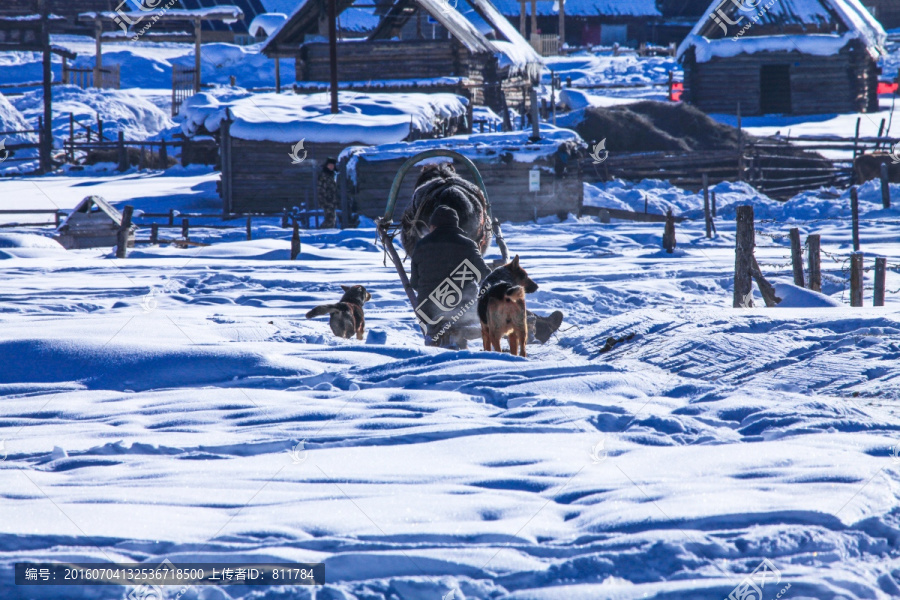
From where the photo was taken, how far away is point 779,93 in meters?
37.2

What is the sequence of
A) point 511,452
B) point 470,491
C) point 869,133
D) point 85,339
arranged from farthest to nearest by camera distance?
point 869,133 < point 85,339 < point 511,452 < point 470,491

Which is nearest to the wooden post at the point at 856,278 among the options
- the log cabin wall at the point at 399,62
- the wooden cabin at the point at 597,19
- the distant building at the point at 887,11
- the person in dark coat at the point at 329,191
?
the person in dark coat at the point at 329,191

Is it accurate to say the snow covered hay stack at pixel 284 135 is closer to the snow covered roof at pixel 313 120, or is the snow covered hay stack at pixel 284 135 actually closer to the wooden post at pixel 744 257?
the snow covered roof at pixel 313 120

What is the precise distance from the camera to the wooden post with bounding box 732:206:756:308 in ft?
29.8

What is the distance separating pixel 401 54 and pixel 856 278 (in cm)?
2328

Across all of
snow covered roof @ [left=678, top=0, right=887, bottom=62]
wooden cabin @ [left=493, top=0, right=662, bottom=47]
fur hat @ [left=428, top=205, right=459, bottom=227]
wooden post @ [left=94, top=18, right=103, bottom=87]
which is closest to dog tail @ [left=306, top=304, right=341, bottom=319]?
fur hat @ [left=428, top=205, right=459, bottom=227]

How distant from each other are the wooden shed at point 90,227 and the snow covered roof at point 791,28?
2472 cm

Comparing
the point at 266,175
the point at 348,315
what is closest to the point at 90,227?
the point at 266,175

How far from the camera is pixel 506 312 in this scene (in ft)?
23.1

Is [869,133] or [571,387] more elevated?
[869,133]

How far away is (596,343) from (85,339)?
402cm

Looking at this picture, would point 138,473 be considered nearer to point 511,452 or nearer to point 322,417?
point 322,417

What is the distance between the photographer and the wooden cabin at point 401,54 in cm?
2966

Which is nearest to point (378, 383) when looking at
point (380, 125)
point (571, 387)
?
point (571, 387)
